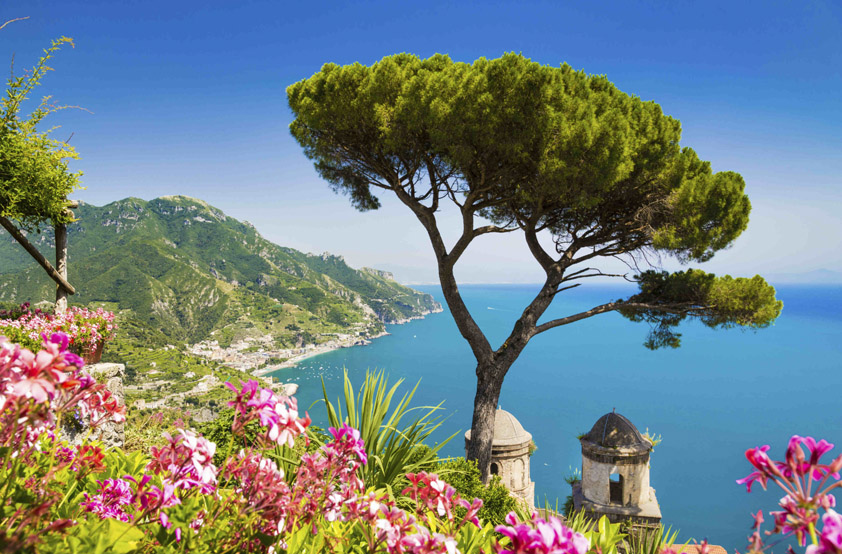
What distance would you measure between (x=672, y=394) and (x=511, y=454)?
64.8 m

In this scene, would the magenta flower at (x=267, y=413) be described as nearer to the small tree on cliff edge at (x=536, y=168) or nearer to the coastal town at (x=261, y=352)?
the small tree on cliff edge at (x=536, y=168)

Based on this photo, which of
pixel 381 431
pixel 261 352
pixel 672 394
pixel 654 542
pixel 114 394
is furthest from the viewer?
pixel 261 352

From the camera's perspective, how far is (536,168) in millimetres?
5875

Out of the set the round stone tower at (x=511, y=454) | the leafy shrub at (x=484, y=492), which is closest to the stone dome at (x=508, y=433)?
the round stone tower at (x=511, y=454)

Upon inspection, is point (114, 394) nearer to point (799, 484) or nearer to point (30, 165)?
point (30, 165)

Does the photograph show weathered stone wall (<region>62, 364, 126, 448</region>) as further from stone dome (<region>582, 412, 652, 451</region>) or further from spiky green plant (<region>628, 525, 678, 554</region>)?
stone dome (<region>582, 412, 652, 451</region>)

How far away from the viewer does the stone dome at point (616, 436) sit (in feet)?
23.0

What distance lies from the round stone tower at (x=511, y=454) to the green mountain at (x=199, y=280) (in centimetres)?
6951

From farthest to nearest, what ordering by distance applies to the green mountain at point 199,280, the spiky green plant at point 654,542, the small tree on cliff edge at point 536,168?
the green mountain at point 199,280
the small tree on cliff edge at point 536,168
the spiky green plant at point 654,542

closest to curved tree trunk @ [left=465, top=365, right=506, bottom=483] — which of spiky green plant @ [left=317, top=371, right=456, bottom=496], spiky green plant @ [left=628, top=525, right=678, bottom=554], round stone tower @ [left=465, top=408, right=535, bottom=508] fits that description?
round stone tower @ [left=465, top=408, right=535, bottom=508]

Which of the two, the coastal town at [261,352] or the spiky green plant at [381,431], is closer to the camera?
the spiky green plant at [381,431]

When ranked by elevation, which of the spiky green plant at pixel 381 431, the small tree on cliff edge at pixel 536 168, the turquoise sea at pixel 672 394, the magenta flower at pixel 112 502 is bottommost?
the turquoise sea at pixel 672 394

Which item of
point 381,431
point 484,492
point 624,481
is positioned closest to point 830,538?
point 381,431

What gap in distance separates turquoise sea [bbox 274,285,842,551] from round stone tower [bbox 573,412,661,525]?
452 inches
